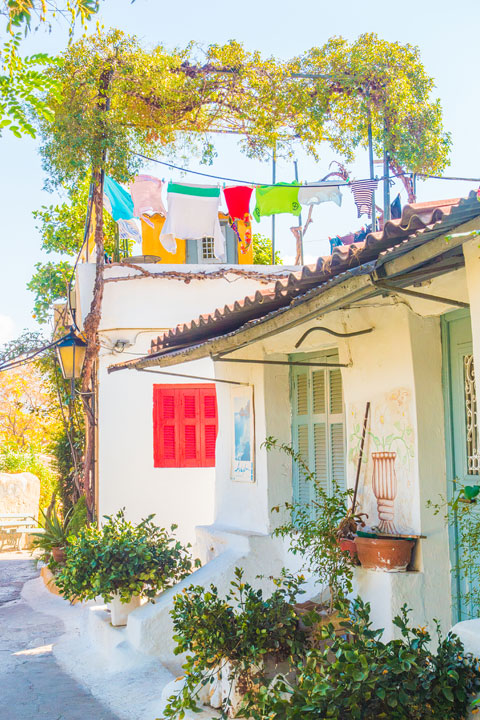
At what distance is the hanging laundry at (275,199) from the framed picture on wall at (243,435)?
3.74 meters

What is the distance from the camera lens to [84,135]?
11562 mm

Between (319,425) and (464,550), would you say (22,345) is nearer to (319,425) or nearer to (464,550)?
(319,425)

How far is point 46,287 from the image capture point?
50.6 ft

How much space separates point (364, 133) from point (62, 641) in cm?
950

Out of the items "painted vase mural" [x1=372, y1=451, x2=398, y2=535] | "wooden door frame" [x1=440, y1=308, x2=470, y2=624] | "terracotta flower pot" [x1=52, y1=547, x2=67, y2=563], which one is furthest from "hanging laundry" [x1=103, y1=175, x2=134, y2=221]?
"wooden door frame" [x1=440, y1=308, x2=470, y2=624]

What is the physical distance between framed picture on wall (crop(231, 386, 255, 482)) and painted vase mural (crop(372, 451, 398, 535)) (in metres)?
2.31

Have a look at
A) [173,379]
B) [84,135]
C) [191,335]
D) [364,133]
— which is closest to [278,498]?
[191,335]

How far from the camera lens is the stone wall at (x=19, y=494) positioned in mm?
19312

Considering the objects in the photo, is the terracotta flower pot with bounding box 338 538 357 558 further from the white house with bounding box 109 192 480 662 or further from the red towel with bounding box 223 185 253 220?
the red towel with bounding box 223 185 253 220

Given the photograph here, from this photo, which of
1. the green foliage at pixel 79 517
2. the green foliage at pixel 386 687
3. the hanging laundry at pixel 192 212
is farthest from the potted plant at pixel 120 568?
the hanging laundry at pixel 192 212

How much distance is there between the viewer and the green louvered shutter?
740cm

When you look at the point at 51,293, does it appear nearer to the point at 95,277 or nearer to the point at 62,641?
the point at 95,277

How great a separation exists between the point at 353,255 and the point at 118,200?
779cm

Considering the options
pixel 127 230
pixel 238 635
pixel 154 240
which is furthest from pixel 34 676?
pixel 154 240
